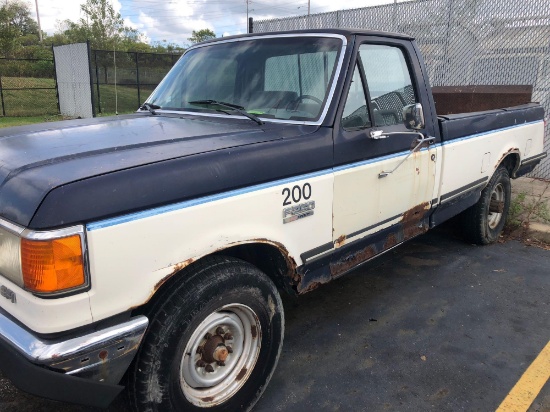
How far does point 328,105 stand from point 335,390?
173cm

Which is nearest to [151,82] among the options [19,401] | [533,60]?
[533,60]

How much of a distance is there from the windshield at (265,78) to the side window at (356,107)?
162 millimetres

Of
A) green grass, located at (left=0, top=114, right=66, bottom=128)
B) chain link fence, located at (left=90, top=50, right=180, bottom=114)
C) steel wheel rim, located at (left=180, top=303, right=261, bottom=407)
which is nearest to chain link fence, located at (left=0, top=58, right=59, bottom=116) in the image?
green grass, located at (left=0, top=114, right=66, bottom=128)

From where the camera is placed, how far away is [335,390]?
2.88 metres

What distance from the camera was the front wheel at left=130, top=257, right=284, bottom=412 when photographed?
215 cm

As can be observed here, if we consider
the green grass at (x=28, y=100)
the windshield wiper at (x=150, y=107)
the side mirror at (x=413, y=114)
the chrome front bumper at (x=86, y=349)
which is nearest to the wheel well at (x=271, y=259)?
the chrome front bumper at (x=86, y=349)

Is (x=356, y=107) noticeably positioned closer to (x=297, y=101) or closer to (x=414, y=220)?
(x=297, y=101)

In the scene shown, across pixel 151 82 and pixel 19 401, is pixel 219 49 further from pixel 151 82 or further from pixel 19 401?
pixel 151 82

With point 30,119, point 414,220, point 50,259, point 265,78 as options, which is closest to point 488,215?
point 414,220

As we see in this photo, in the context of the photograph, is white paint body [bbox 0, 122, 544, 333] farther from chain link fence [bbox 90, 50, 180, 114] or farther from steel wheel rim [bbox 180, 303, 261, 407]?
chain link fence [bbox 90, 50, 180, 114]

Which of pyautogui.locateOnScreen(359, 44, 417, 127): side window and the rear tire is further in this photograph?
the rear tire

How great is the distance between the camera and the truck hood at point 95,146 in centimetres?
189

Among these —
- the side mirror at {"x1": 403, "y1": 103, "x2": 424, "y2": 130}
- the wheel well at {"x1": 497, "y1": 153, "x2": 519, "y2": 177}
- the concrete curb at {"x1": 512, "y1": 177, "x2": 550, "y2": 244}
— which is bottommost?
the concrete curb at {"x1": 512, "y1": 177, "x2": 550, "y2": 244}

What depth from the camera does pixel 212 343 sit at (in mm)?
2432
